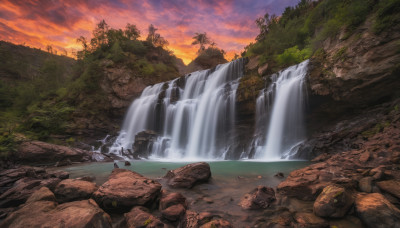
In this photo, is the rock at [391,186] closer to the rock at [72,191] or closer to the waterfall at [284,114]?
the rock at [72,191]

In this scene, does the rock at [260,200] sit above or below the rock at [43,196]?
above

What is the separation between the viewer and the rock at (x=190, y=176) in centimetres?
493

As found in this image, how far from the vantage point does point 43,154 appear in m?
10.2

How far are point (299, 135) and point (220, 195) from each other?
10.4m

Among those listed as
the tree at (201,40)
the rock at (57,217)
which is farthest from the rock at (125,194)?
the tree at (201,40)

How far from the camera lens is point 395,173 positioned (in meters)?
3.40

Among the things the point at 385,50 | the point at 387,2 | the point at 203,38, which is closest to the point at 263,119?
the point at 385,50

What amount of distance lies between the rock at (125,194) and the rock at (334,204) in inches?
122

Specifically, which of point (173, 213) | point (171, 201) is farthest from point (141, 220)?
point (171, 201)

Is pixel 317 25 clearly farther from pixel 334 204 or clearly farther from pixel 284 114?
pixel 334 204

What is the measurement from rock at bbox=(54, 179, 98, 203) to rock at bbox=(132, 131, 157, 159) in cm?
1251

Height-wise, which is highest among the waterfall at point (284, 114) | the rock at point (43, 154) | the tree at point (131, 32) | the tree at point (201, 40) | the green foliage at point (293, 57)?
the tree at point (201, 40)

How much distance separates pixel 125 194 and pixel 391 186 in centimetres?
483

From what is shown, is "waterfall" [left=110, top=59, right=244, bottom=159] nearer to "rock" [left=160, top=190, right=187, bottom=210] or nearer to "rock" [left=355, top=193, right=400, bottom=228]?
"rock" [left=160, top=190, right=187, bottom=210]
